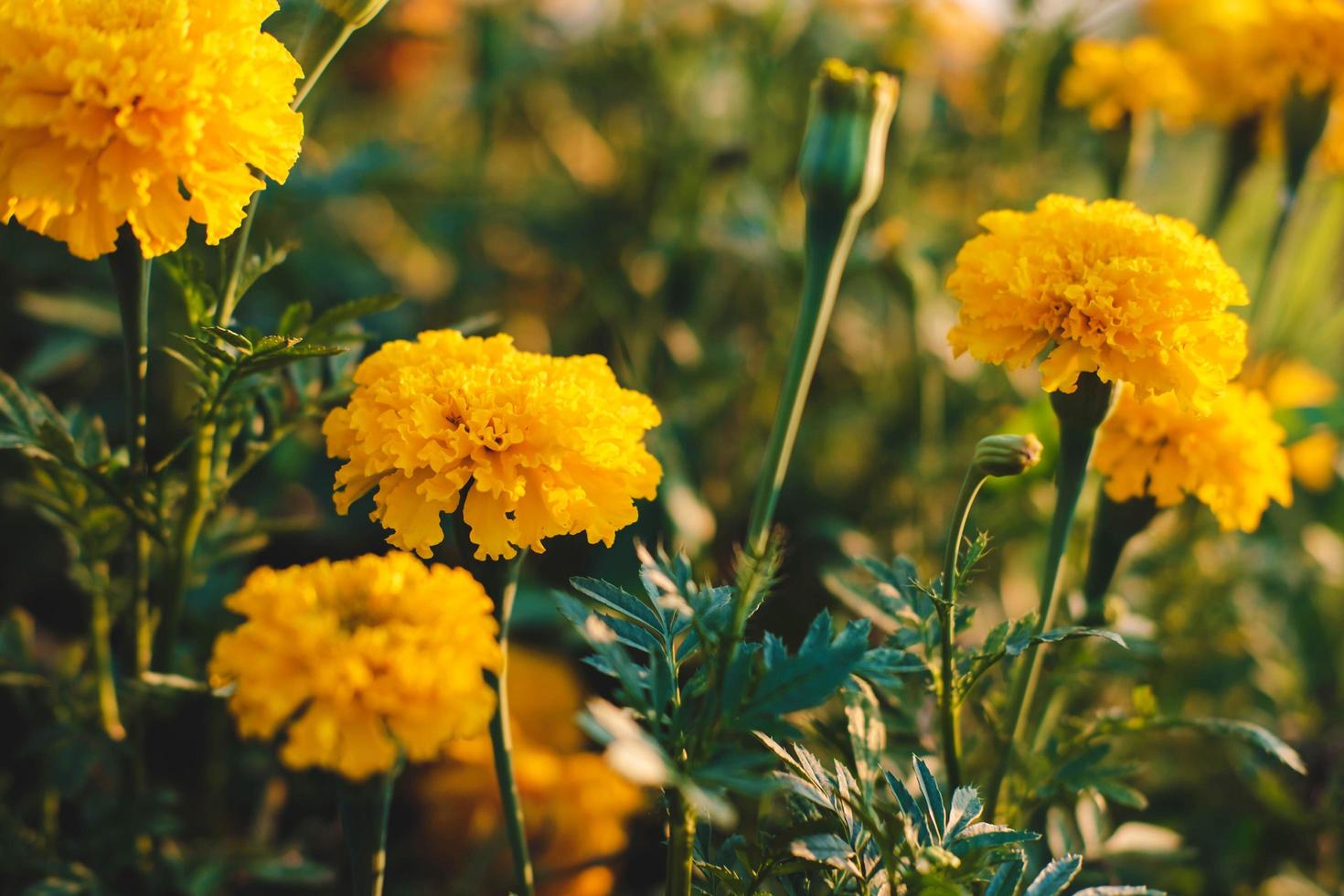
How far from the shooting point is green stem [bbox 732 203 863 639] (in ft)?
2.49

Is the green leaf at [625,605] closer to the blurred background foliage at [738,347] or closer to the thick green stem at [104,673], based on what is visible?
the blurred background foliage at [738,347]

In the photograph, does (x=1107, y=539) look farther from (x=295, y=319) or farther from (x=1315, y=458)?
(x=1315, y=458)

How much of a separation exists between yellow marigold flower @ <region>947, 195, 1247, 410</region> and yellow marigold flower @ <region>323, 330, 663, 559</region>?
276mm

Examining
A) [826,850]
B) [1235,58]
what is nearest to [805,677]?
[826,850]

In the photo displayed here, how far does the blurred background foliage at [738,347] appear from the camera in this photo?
1.19 metres

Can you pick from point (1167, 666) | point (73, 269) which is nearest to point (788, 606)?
point (1167, 666)

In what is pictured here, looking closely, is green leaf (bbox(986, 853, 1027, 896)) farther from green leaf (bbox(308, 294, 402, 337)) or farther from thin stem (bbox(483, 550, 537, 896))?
green leaf (bbox(308, 294, 402, 337))

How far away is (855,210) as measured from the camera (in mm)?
806

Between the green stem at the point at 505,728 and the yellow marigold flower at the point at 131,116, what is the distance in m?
0.28

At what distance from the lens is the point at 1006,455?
68cm

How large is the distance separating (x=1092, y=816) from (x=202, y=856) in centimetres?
80

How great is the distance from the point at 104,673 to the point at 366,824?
0.37m

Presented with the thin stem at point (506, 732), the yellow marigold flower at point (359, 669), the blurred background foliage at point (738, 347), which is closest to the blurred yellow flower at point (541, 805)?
the blurred background foliage at point (738, 347)

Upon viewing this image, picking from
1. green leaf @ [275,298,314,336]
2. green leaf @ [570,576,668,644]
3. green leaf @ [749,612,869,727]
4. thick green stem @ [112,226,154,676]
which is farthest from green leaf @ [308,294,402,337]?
green leaf @ [749,612,869,727]
